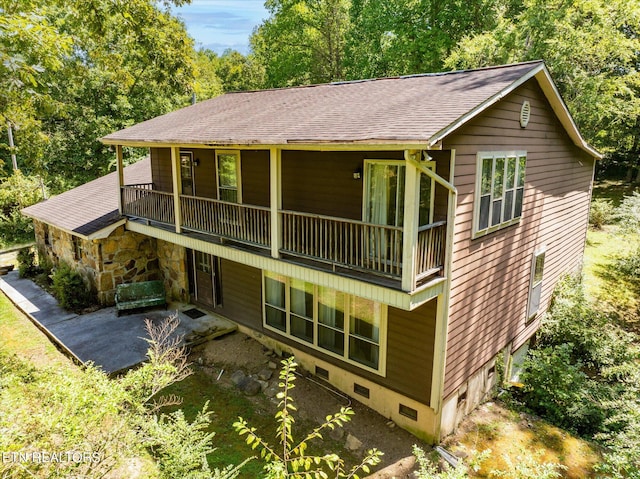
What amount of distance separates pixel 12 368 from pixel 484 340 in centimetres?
1021

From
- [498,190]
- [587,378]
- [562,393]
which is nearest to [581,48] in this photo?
[498,190]

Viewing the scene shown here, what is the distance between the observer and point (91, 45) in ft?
75.2

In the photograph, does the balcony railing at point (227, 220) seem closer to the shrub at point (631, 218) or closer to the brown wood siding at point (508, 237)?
the brown wood siding at point (508, 237)

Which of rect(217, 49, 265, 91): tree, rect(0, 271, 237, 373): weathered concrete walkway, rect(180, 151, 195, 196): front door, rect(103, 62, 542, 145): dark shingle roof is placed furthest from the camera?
rect(217, 49, 265, 91): tree

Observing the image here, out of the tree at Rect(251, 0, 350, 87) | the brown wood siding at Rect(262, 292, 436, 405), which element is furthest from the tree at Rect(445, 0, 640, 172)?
the brown wood siding at Rect(262, 292, 436, 405)

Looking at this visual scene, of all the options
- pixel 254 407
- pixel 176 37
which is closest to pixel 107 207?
pixel 176 37

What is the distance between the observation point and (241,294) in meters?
12.0

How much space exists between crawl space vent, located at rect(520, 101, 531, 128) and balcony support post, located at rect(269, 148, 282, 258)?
17.8ft

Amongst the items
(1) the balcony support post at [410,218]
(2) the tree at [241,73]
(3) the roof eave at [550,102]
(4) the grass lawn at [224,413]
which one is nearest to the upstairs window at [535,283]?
(3) the roof eave at [550,102]

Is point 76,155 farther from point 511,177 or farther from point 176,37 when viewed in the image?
point 511,177

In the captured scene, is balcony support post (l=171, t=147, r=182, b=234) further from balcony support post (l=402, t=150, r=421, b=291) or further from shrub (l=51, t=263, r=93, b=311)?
balcony support post (l=402, t=150, r=421, b=291)

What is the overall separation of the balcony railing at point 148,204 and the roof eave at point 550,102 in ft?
25.2

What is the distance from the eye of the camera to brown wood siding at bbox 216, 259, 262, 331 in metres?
11.5

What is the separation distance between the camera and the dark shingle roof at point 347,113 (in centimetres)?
679
